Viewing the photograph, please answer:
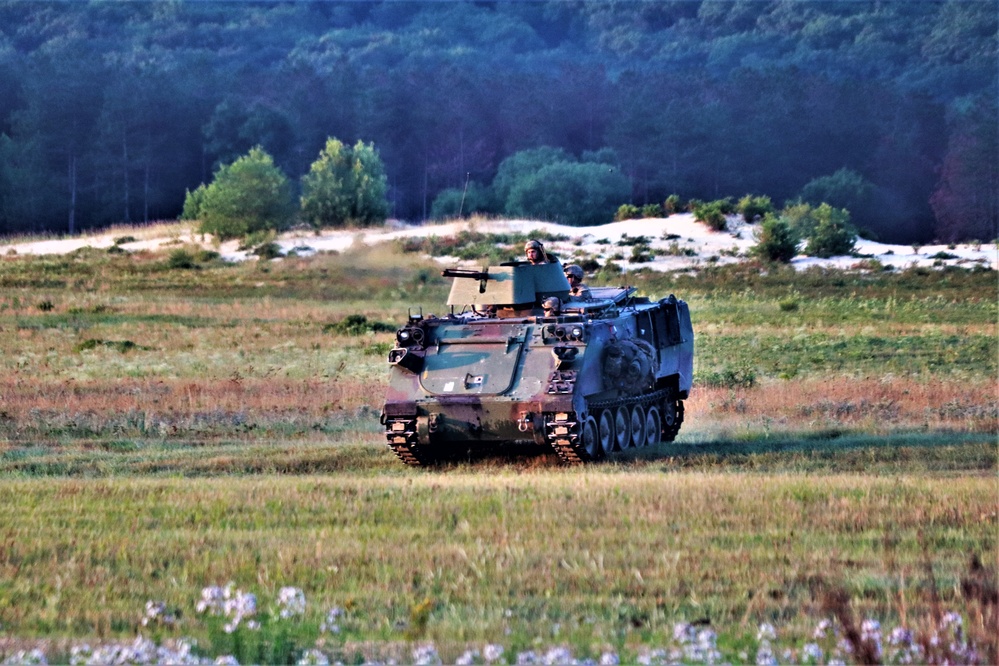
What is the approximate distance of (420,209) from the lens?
2840 inches

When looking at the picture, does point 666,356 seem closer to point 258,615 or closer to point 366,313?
point 258,615

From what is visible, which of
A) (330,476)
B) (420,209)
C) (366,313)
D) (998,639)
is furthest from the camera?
(420,209)

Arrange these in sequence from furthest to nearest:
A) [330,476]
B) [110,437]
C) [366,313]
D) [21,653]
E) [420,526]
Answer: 1. [366,313]
2. [110,437]
3. [330,476]
4. [420,526]
5. [21,653]

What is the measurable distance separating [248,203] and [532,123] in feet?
83.9

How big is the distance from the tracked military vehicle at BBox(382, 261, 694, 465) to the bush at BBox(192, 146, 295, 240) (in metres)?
35.4

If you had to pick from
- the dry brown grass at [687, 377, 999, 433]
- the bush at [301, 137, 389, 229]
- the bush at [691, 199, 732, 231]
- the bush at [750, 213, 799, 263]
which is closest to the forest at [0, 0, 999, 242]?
the bush at [301, 137, 389, 229]

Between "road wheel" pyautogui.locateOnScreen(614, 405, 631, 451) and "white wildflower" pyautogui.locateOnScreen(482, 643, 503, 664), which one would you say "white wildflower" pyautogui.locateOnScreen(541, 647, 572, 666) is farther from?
"road wheel" pyautogui.locateOnScreen(614, 405, 631, 451)

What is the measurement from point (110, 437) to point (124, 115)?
5933 cm

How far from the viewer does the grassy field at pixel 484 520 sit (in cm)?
941

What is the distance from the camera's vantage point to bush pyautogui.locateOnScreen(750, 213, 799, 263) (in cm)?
5509

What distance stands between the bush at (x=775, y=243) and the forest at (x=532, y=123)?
9671 millimetres

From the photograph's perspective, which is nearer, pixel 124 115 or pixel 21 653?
pixel 21 653

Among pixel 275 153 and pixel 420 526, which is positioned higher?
pixel 275 153

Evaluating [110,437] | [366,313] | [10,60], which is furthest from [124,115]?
[110,437]
